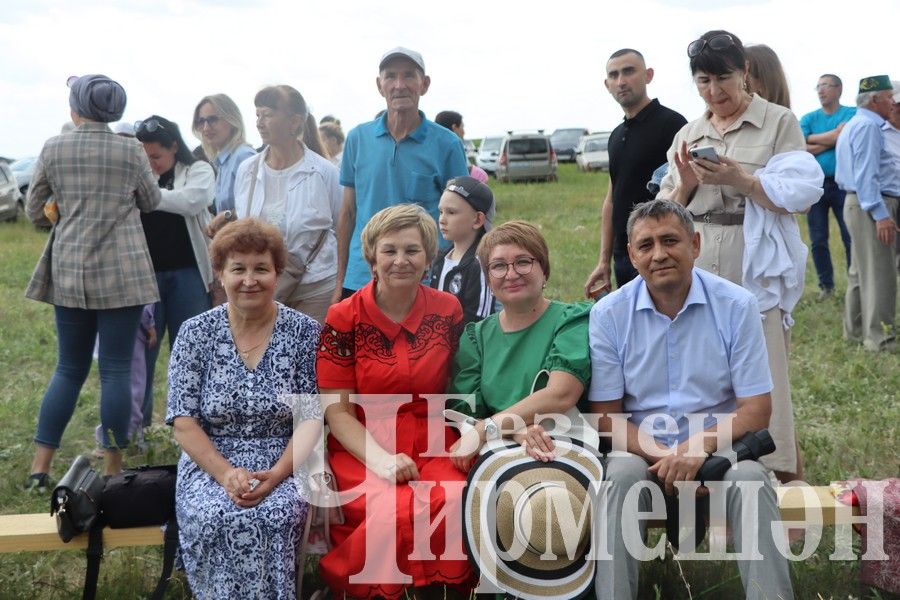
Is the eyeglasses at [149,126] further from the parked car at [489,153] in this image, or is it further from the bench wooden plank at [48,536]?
the parked car at [489,153]

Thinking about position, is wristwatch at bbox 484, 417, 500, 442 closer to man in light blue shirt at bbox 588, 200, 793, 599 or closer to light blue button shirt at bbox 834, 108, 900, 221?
man in light blue shirt at bbox 588, 200, 793, 599

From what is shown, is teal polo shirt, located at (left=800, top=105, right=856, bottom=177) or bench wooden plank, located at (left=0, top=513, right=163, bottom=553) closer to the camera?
bench wooden plank, located at (left=0, top=513, right=163, bottom=553)

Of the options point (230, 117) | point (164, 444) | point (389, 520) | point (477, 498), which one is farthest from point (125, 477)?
point (230, 117)

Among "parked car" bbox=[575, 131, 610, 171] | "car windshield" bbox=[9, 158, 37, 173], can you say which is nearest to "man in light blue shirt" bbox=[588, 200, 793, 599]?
"car windshield" bbox=[9, 158, 37, 173]

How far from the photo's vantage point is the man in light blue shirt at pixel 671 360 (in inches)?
124

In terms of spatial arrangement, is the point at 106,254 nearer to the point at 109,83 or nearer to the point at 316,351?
the point at 109,83

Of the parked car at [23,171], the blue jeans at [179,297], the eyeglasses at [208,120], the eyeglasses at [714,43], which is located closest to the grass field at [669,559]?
the blue jeans at [179,297]

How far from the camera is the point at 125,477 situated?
3348 mm

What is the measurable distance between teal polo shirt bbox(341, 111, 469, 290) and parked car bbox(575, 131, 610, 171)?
25.4 m

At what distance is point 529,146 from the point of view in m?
26.5

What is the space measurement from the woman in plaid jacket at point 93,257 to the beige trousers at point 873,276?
5.22 m

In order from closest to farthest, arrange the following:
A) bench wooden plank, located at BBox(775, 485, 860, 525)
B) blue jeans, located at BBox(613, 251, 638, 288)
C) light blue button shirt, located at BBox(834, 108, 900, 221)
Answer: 1. bench wooden plank, located at BBox(775, 485, 860, 525)
2. blue jeans, located at BBox(613, 251, 638, 288)
3. light blue button shirt, located at BBox(834, 108, 900, 221)

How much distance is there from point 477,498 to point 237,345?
1110mm

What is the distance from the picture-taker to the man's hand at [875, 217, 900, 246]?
6668 millimetres
